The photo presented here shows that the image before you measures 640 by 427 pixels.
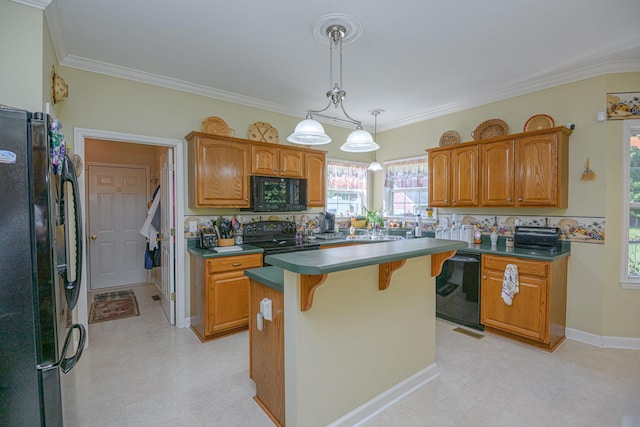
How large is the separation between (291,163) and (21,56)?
2641mm

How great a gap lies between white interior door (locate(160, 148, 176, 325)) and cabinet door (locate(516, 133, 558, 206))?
13.0 feet

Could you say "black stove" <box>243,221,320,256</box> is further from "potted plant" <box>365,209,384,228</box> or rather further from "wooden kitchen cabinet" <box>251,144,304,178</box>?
"potted plant" <box>365,209,384,228</box>

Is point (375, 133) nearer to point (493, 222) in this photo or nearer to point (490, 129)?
point (490, 129)

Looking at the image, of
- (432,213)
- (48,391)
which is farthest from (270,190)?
(48,391)

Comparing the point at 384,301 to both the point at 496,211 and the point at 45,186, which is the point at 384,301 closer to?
the point at 45,186

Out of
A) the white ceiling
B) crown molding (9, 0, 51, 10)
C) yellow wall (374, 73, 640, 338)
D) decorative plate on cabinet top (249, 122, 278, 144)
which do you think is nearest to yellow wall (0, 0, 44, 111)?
crown molding (9, 0, 51, 10)

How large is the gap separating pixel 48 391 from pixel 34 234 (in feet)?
2.27

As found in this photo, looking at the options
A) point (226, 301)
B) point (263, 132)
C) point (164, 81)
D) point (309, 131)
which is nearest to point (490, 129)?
point (309, 131)

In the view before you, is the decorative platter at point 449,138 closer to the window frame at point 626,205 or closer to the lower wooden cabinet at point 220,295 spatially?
the window frame at point 626,205

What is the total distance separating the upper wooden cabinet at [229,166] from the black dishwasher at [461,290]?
2.28 m

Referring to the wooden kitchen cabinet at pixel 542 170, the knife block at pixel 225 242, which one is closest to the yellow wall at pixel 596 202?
the wooden kitchen cabinet at pixel 542 170

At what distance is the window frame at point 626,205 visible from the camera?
2967 mm

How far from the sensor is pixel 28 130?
4.04 ft

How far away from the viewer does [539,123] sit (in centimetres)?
339
